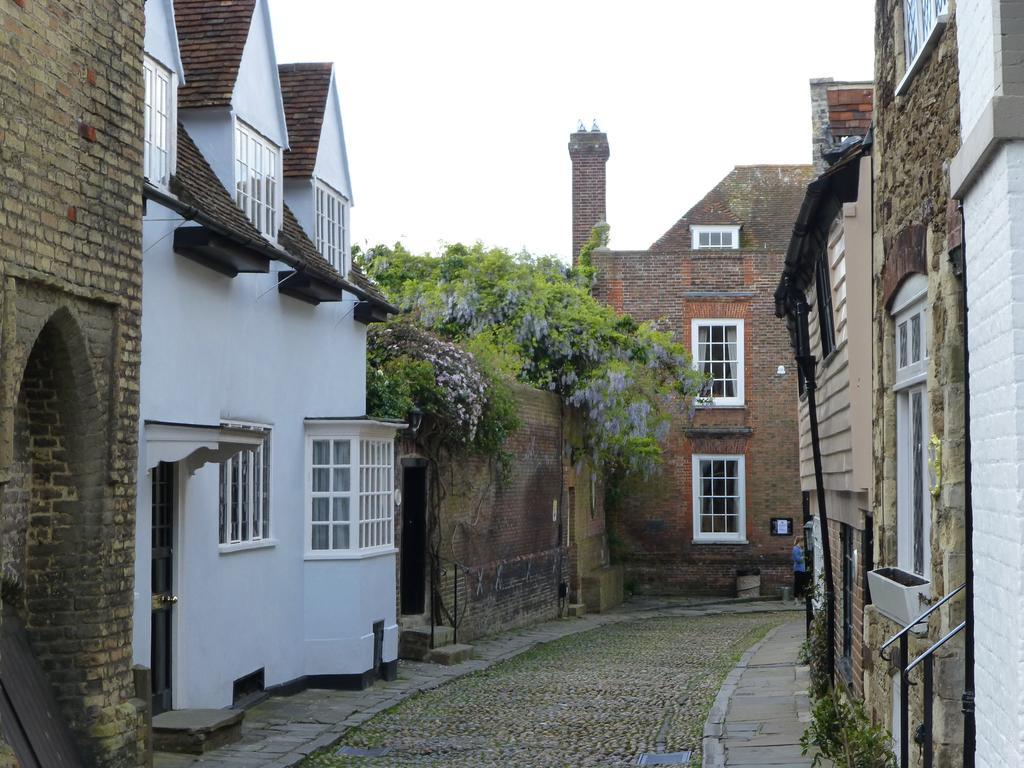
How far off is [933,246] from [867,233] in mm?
2398

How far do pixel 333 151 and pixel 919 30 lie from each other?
1031 centimetres

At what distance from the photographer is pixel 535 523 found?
2541cm

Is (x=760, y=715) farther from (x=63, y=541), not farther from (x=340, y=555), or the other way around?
(x=63, y=541)

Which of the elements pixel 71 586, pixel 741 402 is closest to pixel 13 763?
pixel 71 586

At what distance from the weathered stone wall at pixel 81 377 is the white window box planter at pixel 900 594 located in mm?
4890

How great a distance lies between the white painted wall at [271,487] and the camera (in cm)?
A: 1108

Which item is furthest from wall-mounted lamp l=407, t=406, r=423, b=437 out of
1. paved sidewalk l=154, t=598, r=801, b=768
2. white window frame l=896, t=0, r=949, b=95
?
white window frame l=896, t=0, r=949, b=95

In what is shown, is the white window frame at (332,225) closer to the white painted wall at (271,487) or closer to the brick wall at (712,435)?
the white painted wall at (271,487)

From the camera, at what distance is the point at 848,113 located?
13180 millimetres

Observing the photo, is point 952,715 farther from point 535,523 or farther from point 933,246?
point 535,523

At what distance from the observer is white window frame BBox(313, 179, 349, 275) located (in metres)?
16.5

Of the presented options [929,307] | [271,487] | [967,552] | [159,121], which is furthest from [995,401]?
[271,487]

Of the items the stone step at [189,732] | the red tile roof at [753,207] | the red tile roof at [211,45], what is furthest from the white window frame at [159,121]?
the red tile roof at [753,207]

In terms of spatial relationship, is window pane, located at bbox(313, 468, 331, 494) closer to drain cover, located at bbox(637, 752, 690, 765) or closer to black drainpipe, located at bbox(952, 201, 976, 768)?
drain cover, located at bbox(637, 752, 690, 765)
